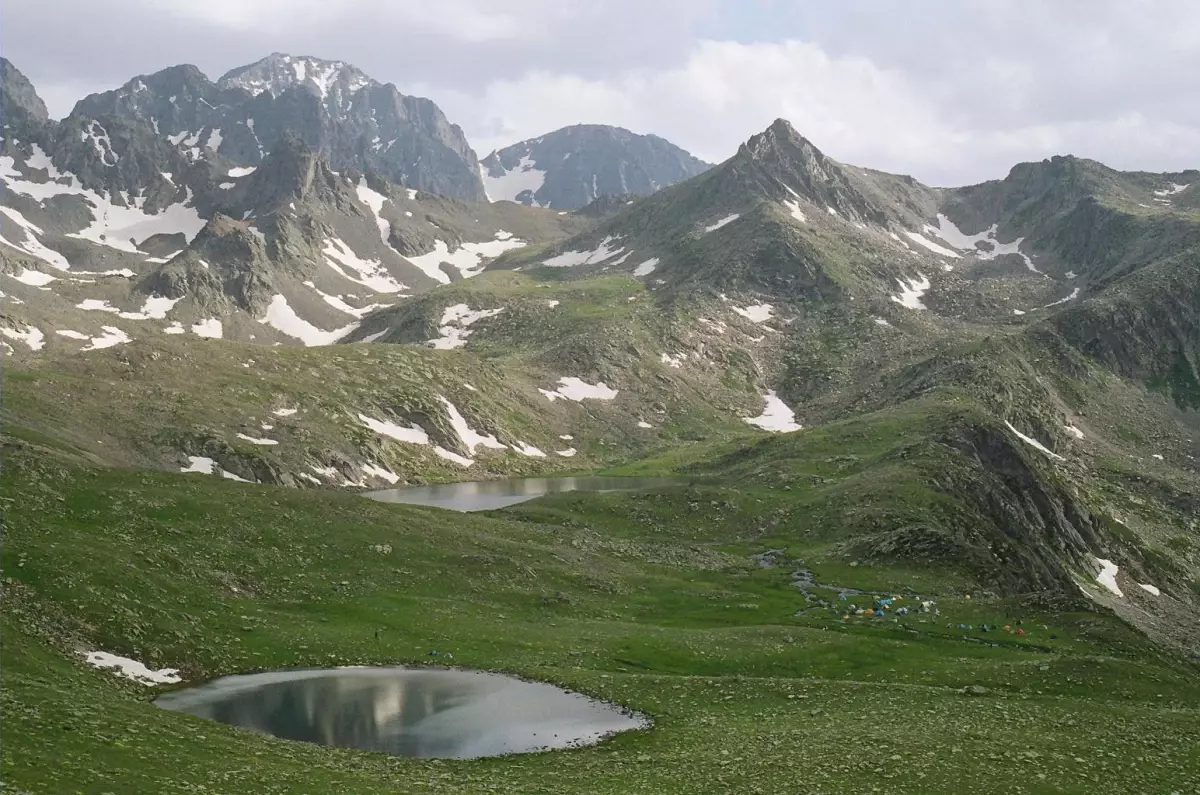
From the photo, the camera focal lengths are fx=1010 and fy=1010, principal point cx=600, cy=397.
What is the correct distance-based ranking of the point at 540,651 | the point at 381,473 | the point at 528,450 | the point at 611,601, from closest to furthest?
the point at 540,651
the point at 611,601
the point at 381,473
the point at 528,450

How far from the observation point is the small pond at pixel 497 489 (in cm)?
12519

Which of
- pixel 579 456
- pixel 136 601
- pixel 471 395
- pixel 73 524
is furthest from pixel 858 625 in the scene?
pixel 471 395

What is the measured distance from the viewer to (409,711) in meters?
46.2

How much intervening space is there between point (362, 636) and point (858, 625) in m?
36.5

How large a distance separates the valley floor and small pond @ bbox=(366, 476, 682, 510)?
99.3 feet

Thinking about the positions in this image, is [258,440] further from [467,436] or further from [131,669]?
[131,669]

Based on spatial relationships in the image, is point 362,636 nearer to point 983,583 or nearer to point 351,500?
point 351,500

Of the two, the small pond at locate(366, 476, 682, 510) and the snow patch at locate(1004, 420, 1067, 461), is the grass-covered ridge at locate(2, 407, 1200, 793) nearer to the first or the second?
the small pond at locate(366, 476, 682, 510)

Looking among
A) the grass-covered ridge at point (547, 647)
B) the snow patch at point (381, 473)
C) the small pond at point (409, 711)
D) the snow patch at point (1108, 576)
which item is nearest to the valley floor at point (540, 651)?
the grass-covered ridge at point (547, 647)

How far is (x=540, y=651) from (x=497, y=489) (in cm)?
8658

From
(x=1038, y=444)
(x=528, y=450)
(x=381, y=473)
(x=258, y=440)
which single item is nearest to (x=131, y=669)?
(x=258, y=440)

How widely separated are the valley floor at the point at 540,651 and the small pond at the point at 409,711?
1624 millimetres

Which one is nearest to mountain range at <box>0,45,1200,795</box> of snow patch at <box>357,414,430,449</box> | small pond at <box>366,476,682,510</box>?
small pond at <box>366,476,682,510</box>

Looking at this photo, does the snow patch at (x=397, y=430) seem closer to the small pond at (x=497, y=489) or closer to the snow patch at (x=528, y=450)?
the snow patch at (x=528, y=450)
